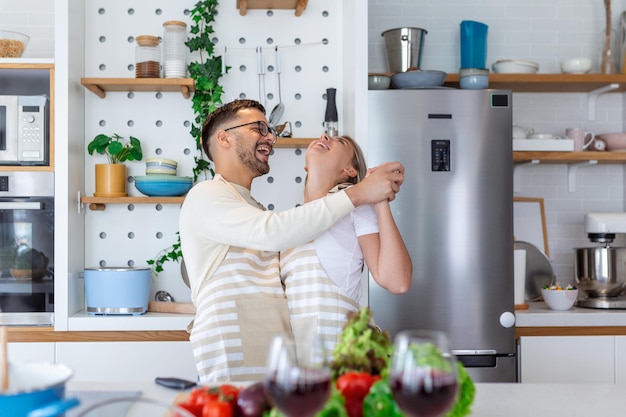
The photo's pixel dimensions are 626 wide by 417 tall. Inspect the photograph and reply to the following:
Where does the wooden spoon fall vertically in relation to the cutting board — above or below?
above

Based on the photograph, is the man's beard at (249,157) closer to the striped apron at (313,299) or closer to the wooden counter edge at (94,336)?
the striped apron at (313,299)

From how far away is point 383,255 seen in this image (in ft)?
6.57

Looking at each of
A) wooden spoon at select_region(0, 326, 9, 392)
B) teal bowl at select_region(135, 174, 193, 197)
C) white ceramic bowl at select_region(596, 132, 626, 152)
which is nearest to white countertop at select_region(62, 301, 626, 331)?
teal bowl at select_region(135, 174, 193, 197)

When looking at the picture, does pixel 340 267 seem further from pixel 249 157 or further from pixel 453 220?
pixel 453 220

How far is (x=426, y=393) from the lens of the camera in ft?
3.01

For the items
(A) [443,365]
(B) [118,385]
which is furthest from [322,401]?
(B) [118,385]

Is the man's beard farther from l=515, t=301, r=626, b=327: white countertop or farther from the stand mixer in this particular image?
the stand mixer

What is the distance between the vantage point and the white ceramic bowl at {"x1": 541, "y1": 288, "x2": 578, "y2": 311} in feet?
10.9

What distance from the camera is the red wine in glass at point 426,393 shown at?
92cm

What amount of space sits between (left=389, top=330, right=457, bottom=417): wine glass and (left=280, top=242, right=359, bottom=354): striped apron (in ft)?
3.20

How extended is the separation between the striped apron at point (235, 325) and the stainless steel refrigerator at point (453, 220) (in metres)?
1.19

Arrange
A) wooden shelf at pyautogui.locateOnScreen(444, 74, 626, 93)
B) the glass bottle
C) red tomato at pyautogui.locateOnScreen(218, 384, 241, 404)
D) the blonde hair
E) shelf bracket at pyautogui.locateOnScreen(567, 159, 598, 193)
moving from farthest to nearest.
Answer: shelf bracket at pyautogui.locateOnScreen(567, 159, 598, 193), wooden shelf at pyautogui.locateOnScreen(444, 74, 626, 93), the glass bottle, the blonde hair, red tomato at pyautogui.locateOnScreen(218, 384, 241, 404)

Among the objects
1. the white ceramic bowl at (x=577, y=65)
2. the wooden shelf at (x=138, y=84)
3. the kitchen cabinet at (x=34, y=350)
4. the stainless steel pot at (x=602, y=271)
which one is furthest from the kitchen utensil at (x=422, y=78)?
the kitchen cabinet at (x=34, y=350)

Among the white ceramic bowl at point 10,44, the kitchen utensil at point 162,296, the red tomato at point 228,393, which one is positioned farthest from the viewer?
the kitchen utensil at point 162,296
